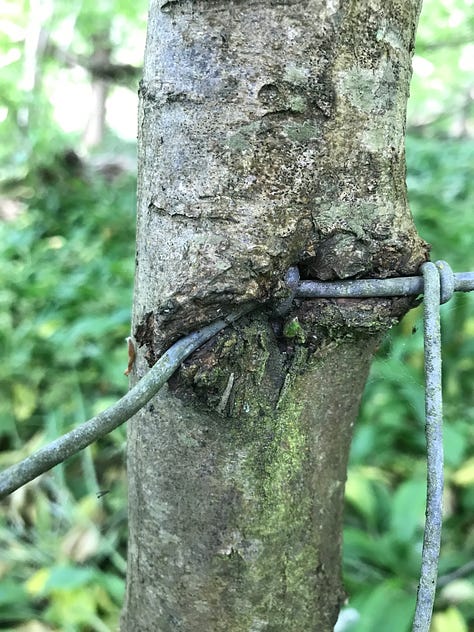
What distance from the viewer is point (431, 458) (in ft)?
1.24

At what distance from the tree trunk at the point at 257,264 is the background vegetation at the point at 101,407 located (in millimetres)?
116

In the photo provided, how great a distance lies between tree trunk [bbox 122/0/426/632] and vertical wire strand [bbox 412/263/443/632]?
0.11 feet

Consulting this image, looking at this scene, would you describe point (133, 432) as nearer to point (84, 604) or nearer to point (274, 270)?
point (274, 270)

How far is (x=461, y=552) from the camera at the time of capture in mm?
1299

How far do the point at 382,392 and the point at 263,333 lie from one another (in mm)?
1288

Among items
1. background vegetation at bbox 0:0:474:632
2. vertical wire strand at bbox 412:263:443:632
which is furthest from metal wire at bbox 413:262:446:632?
background vegetation at bbox 0:0:474:632

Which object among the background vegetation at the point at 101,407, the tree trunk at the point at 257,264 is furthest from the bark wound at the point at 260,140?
the background vegetation at the point at 101,407

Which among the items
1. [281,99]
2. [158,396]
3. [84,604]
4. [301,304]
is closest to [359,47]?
[281,99]

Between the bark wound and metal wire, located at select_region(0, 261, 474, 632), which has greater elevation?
the bark wound

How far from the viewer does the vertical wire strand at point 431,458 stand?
0.36m

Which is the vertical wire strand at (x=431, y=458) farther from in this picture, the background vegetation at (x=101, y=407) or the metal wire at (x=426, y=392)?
the background vegetation at (x=101, y=407)

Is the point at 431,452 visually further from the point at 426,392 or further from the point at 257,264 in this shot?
the point at 257,264

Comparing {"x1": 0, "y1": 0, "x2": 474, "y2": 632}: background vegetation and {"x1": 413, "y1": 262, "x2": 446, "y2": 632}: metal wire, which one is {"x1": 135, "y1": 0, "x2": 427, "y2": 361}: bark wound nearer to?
{"x1": 413, "y1": 262, "x2": 446, "y2": 632}: metal wire

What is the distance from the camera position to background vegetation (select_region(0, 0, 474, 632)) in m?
1.23
